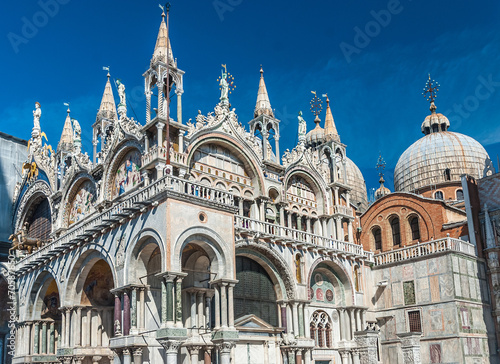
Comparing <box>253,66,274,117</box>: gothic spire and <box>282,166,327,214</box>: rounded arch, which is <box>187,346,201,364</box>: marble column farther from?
<box>253,66,274,117</box>: gothic spire

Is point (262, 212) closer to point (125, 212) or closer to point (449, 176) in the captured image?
point (125, 212)

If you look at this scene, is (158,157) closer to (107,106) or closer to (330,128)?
(107,106)

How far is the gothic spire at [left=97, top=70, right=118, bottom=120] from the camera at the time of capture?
3694cm

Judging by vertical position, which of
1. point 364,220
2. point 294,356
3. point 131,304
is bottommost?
point 294,356

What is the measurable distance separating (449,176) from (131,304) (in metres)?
35.4

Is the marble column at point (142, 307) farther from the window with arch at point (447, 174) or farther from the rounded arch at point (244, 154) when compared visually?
the window with arch at point (447, 174)

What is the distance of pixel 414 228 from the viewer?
128 feet

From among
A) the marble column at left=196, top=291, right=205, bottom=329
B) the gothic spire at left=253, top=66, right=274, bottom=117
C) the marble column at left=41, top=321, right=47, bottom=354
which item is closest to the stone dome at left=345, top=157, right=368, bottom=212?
the gothic spire at left=253, top=66, right=274, bottom=117

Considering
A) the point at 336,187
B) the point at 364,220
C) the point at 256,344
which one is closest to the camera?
the point at 256,344

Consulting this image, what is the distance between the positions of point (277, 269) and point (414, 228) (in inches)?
531

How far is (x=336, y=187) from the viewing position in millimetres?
36438

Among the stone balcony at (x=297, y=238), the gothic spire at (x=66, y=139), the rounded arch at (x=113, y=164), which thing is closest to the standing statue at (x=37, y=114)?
the gothic spire at (x=66, y=139)

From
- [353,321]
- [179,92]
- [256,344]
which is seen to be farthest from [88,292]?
[353,321]

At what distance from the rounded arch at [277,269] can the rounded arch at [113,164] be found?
833cm
